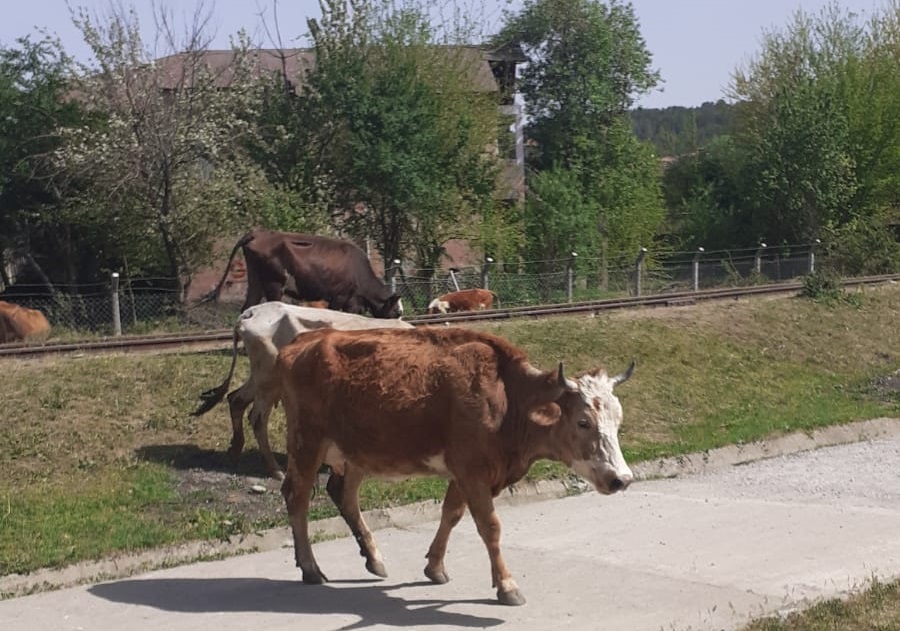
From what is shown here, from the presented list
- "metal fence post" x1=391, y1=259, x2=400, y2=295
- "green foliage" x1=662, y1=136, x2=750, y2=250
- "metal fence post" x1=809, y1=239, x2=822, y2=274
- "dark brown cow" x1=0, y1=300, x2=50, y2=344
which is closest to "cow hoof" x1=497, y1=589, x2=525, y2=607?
"dark brown cow" x1=0, y1=300, x2=50, y2=344

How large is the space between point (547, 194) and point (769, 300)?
13919mm

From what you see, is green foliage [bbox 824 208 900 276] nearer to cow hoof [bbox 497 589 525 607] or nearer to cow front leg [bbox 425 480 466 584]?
cow front leg [bbox 425 480 466 584]

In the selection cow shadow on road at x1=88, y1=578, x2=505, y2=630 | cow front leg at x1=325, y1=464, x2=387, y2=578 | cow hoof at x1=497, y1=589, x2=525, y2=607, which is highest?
cow front leg at x1=325, y1=464, x2=387, y2=578

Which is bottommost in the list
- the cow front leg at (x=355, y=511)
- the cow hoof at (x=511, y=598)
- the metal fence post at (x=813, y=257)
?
the metal fence post at (x=813, y=257)

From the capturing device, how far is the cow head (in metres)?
7.71

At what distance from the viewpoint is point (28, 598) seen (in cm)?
855

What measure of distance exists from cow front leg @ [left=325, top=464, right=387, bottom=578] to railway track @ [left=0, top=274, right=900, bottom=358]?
845 cm

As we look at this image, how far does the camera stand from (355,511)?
9.05m

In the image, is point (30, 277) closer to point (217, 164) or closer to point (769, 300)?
point (217, 164)

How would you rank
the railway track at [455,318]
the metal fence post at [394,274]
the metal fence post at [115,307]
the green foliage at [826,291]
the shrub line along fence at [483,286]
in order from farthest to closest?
the metal fence post at [394,274] < the green foliage at [826,291] < the shrub line along fence at [483,286] < the metal fence post at [115,307] < the railway track at [455,318]

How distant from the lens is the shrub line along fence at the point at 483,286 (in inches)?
937

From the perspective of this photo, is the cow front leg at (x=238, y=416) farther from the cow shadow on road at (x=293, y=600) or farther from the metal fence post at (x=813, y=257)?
the metal fence post at (x=813, y=257)

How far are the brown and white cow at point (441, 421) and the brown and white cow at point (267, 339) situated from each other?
2795mm

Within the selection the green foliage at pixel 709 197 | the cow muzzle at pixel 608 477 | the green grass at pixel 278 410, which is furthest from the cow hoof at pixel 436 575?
the green foliage at pixel 709 197
